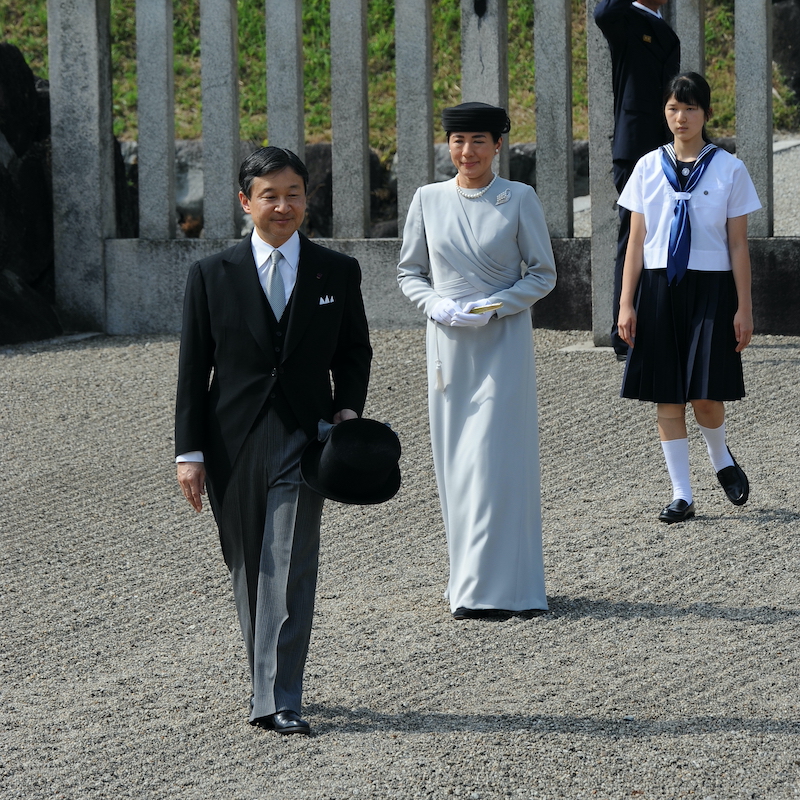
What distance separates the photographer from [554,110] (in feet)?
30.0

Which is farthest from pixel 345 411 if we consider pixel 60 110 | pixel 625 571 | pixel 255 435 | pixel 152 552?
pixel 60 110

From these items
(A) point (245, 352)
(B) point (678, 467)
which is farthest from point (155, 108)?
(A) point (245, 352)

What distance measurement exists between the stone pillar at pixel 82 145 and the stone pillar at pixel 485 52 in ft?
9.85

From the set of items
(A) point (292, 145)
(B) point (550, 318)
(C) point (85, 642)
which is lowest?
(C) point (85, 642)

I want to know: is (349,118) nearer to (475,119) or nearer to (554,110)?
(554,110)

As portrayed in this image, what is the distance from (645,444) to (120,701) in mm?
3747

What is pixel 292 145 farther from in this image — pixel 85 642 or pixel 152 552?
pixel 85 642

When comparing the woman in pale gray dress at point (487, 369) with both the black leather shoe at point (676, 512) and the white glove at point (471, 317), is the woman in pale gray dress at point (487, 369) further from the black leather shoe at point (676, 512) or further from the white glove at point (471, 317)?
the black leather shoe at point (676, 512)

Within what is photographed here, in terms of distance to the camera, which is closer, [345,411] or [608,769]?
[608,769]

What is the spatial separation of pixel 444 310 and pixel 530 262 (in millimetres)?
359

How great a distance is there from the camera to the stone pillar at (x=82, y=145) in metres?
10.2

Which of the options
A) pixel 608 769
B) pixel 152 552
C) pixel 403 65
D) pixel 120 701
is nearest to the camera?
pixel 608 769

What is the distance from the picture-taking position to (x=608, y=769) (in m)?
3.30

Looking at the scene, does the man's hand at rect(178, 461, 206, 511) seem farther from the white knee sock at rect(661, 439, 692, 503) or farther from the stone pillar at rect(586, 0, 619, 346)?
the stone pillar at rect(586, 0, 619, 346)
